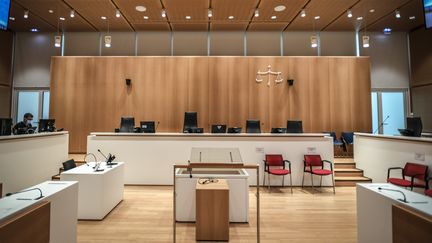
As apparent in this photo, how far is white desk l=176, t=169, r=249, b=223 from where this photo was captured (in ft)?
11.5

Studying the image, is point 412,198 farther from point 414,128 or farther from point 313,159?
point 414,128

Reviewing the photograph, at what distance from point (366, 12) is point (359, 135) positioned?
146 inches

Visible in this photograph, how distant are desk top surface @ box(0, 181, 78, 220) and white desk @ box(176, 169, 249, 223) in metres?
1.57

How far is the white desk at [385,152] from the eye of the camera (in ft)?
13.6

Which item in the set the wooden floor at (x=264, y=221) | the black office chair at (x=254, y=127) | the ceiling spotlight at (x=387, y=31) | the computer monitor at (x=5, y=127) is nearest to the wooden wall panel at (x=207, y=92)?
the black office chair at (x=254, y=127)

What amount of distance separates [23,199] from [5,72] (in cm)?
867

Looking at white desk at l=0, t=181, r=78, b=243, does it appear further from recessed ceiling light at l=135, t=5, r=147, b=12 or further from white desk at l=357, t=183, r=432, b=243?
recessed ceiling light at l=135, t=5, r=147, b=12

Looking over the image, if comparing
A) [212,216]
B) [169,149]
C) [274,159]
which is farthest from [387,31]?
[212,216]

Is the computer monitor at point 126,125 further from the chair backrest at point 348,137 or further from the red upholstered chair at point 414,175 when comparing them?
the chair backrest at point 348,137

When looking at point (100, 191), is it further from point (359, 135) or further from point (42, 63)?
point (42, 63)

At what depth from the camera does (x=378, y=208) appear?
224 centimetres

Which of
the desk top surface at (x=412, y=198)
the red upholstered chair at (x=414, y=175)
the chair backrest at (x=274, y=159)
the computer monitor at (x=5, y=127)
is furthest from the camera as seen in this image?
the chair backrest at (x=274, y=159)

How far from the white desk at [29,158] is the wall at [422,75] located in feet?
36.2

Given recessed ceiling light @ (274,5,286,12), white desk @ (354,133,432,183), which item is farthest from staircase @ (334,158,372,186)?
recessed ceiling light @ (274,5,286,12)
